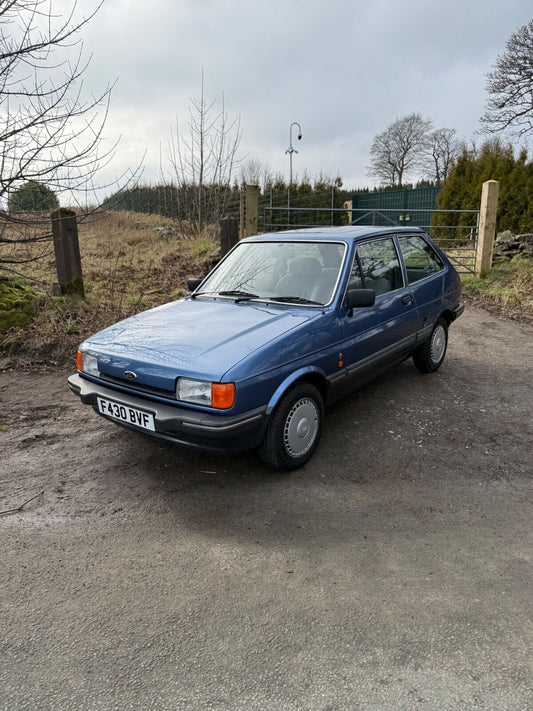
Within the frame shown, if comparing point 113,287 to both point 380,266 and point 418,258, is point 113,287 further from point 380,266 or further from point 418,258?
point 380,266

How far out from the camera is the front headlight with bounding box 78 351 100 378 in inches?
139

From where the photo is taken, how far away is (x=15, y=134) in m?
5.39

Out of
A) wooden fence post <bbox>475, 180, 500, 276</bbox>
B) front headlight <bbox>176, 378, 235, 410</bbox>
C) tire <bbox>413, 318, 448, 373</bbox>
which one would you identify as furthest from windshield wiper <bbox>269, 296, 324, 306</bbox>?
wooden fence post <bbox>475, 180, 500, 276</bbox>

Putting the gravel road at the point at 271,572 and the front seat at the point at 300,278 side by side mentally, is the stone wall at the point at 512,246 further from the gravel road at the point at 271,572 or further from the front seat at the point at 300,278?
the front seat at the point at 300,278

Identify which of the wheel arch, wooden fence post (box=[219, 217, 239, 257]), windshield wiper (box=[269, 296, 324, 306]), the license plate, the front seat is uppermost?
wooden fence post (box=[219, 217, 239, 257])

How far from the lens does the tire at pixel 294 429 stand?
3262 mm

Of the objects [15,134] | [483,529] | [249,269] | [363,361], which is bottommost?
[483,529]

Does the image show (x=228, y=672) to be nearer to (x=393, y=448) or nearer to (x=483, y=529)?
(x=483, y=529)

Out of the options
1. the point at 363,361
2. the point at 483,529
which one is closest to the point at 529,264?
the point at 363,361

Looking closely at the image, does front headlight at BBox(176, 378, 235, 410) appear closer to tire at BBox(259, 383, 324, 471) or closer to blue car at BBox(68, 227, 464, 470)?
blue car at BBox(68, 227, 464, 470)

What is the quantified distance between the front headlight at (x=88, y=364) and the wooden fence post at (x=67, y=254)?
4.54 metres

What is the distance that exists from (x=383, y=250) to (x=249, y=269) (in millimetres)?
1292

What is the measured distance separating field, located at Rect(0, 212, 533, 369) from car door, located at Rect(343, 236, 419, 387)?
3889mm

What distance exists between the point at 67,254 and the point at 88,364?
4726mm
